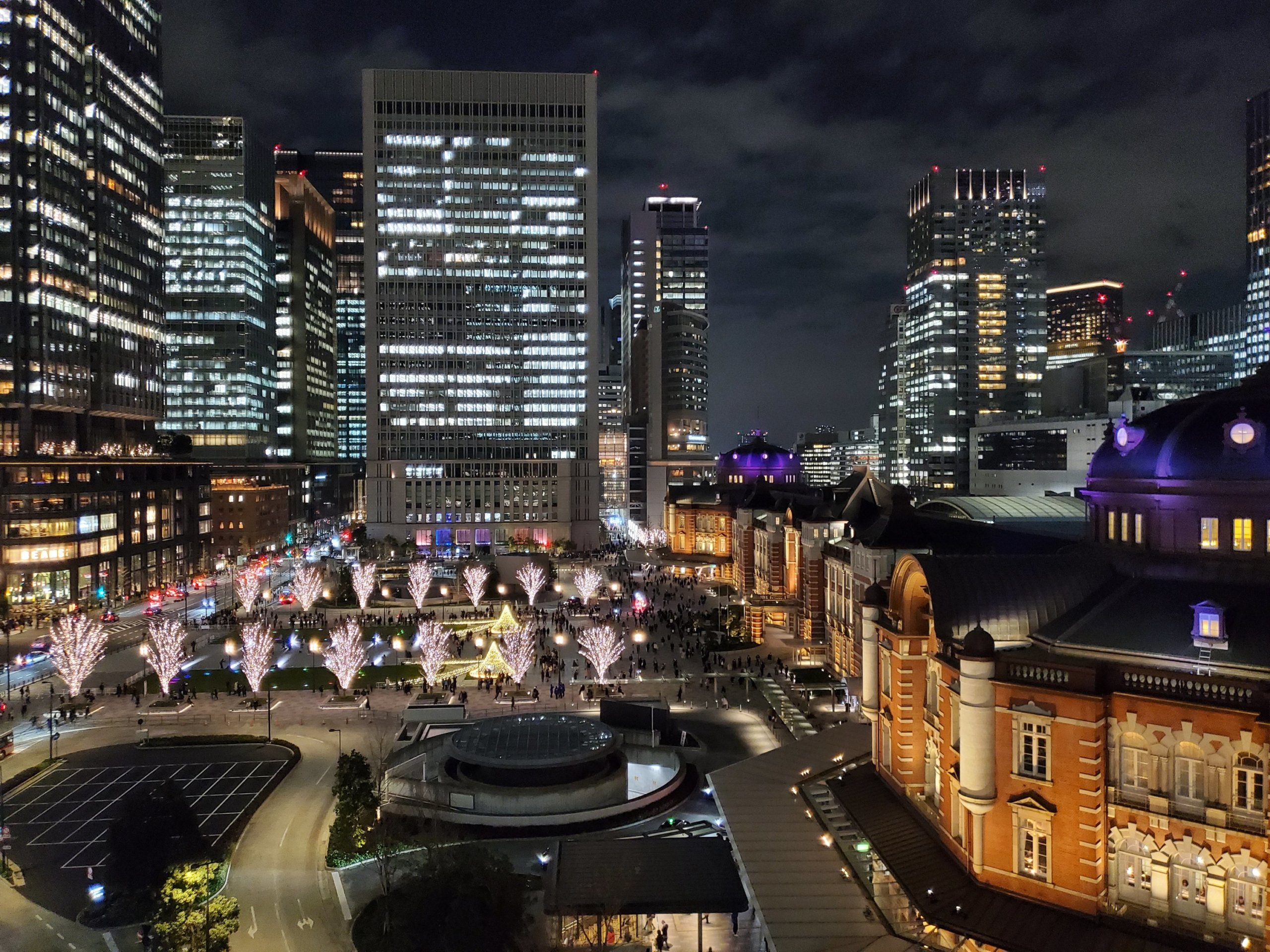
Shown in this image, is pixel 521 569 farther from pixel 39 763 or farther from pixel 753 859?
pixel 753 859

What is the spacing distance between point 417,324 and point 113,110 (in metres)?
56.2

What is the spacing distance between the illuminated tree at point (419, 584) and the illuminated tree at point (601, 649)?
30.0 m

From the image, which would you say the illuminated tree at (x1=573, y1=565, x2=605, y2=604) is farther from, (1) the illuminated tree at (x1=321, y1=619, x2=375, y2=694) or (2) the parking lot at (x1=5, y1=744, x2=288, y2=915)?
(2) the parking lot at (x1=5, y1=744, x2=288, y2=915)

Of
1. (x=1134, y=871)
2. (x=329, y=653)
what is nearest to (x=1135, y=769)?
(x=1134, y=871)

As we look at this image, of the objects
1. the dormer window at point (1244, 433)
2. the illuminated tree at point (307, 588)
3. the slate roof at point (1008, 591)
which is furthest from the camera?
the illuminated tree at point (307, 588)

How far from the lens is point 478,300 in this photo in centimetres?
15962

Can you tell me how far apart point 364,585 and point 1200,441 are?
85.7 meters

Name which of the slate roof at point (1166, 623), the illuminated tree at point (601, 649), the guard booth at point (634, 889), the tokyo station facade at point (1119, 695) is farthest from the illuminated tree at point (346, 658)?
the slate roof at point (1166, 623)

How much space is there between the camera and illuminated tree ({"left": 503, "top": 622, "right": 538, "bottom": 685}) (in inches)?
2616

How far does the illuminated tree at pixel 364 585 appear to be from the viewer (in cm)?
9738

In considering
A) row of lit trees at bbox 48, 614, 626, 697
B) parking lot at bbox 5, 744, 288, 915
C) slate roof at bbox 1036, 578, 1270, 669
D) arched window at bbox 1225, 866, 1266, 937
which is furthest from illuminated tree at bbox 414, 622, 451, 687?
arched window at bbox 1225, 866, 1266, 937

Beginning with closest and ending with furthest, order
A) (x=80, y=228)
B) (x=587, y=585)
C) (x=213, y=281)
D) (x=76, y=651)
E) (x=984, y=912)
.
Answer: (x=984, y=912)
(x=76, y=651)
(x=587, y=585)
(x=80, y=228)
(x=213, y=281)

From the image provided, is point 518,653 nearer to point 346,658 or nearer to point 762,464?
point 346,658

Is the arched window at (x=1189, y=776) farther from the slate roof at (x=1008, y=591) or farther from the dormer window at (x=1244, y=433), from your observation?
the dormer window at (x=1244, y=433)
